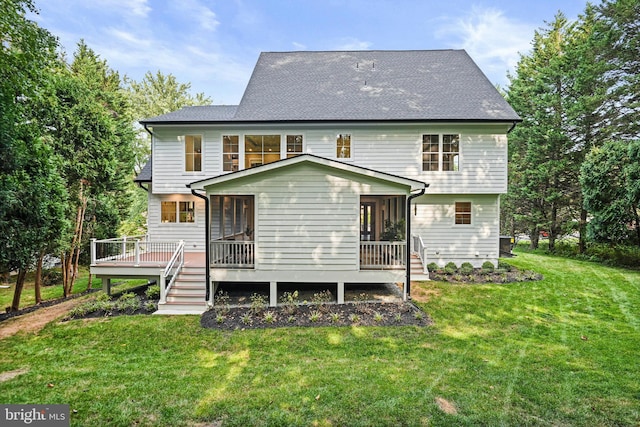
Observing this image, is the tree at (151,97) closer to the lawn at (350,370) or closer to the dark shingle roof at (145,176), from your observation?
the dark shingle roof at (145,176)

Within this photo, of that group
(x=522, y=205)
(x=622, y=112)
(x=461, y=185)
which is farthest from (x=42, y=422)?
(x=522, y=205)

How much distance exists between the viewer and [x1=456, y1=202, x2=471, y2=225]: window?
1204cm

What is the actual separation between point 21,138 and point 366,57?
14.7 m

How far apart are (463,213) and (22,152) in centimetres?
1455

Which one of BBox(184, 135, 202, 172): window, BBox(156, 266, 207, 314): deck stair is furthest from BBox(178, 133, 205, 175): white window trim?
BBox(156, 266, 207, 314): deck stair

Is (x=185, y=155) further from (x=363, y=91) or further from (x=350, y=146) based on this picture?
(x=363, y=91)

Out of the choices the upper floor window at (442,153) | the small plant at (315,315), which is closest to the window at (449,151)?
the upper floor window at (442,153)

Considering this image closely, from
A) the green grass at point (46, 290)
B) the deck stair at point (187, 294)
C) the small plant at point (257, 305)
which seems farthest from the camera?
the green grass at point (46, 290)

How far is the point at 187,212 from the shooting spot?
12273mm

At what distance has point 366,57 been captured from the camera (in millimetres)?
15688

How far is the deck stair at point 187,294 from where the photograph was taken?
7863 mm

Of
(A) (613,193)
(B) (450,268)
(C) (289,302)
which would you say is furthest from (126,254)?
(A) (613,193)

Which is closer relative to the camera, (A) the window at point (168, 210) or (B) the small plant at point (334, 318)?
(B) the small plant at point (334, 318)

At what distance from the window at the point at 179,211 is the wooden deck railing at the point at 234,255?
443cm
